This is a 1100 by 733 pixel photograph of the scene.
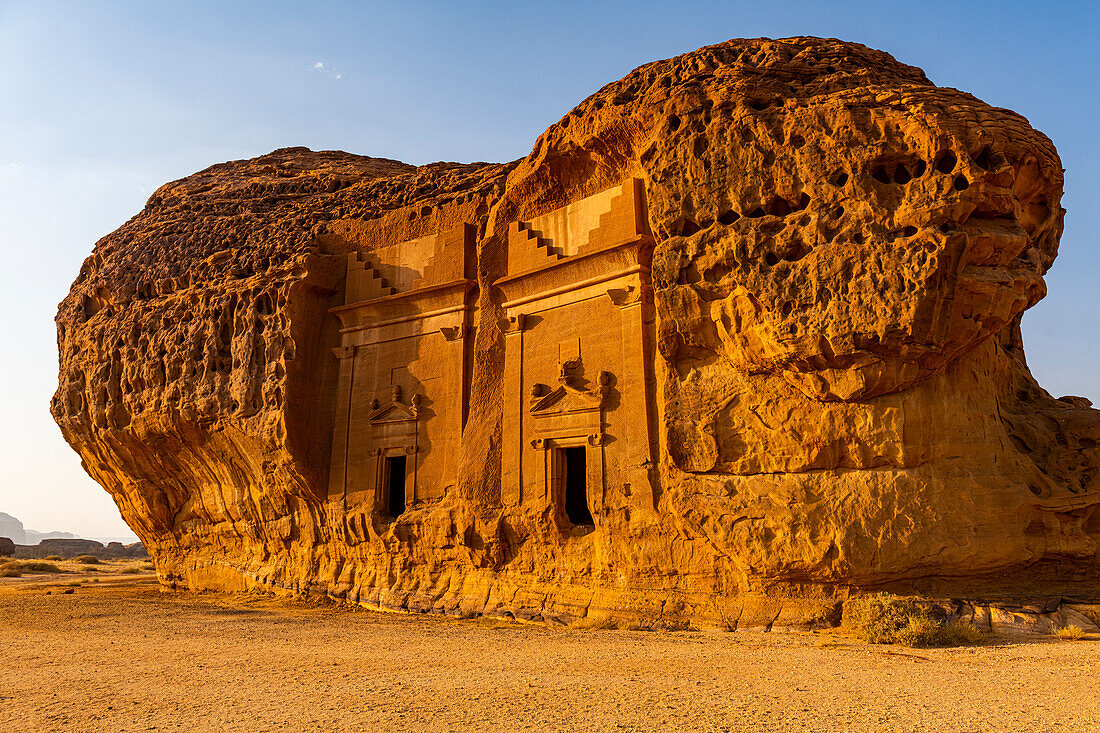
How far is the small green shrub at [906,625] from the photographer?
905 centimetres

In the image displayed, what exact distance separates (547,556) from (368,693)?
6343mm

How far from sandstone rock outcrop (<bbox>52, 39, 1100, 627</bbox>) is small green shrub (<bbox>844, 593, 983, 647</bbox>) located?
431 millimetres

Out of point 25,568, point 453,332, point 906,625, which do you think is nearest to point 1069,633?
point 906,625

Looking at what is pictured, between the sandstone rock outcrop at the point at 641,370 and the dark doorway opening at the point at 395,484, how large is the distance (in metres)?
0.22

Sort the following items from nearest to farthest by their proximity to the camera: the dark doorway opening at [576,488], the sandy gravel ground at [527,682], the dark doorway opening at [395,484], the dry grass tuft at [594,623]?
the sandy gravel ground at [527,682] < the dry grass tuft at [594,623] < the dark doorway opening at [576,488] < the dark doorway opening at [395,484]

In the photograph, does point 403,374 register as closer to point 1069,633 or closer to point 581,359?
point 581,359

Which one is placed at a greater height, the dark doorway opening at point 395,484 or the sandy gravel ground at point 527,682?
the dark doorway opening at point 395,484

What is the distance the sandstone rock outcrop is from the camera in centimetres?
995

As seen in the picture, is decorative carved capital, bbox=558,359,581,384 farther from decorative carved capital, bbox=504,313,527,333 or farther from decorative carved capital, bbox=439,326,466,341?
decorative carved capital, bbox=439,326,466,341

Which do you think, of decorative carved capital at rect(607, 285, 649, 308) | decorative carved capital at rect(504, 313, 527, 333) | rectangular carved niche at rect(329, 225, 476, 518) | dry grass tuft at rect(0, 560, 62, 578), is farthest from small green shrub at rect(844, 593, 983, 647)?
dry grass tuft at rect(0, 560, 62, 578)

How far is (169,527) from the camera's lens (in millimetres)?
19641

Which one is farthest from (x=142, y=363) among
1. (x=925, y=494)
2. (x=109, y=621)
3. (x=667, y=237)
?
(x=925, y=494)

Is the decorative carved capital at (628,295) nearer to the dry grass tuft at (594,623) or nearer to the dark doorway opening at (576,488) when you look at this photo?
the dark doorway opening at (576,488)

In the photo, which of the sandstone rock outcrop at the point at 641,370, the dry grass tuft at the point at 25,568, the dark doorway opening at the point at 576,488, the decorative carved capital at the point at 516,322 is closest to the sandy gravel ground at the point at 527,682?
the sandstone rock outcrop at the point at 641,370
